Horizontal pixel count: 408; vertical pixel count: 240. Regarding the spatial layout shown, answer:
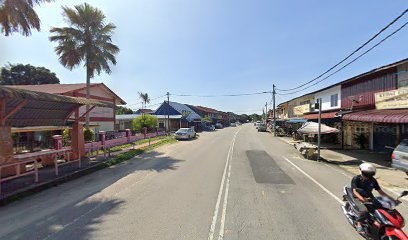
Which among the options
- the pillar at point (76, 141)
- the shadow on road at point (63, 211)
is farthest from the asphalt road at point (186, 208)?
the pillar at point (76, 141)

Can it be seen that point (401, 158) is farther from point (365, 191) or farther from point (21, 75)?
point (21, 75)

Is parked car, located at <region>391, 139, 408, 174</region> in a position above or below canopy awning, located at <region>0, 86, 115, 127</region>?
below

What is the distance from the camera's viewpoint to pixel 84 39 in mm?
18609

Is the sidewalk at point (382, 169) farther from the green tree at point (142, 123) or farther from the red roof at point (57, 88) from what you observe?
the red roof at point (57, 88)

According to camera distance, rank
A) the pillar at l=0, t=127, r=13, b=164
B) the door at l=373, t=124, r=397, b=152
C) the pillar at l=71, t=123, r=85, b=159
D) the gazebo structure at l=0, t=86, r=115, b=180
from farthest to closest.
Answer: the door at l=373, t=124, r=397, b=152, the pillar at l=71, t=123, r=85, b=159, the pillar at l=0, t=127, r=13, b=164, the gazebo structure at l=0, t=86, r=115, b=180

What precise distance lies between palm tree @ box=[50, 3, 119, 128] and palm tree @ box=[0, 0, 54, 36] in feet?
22.5

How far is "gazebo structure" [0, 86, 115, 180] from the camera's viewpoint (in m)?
8.22

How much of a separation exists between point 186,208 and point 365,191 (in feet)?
13.6

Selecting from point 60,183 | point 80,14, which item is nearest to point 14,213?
point 60,183

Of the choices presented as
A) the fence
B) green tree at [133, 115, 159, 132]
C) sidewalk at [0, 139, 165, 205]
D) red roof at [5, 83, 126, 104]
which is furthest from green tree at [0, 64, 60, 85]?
sidewalk at [0, 139, 165, 205]

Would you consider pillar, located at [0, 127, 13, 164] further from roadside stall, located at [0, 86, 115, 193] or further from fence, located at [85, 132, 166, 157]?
fence, located at [85, 132, 166, 157]

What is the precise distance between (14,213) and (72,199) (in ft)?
4.50

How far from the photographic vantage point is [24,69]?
49812mm

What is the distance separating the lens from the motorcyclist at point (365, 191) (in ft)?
14.6
